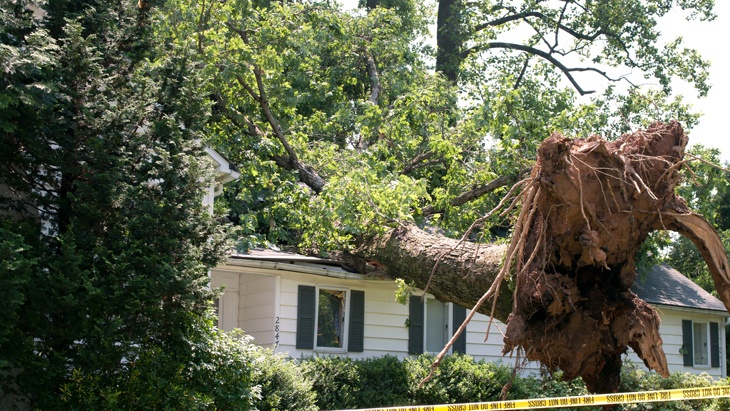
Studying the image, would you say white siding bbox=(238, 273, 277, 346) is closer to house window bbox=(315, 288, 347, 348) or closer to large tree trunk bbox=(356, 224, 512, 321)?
house window bbox=(315, 288, 347, 348)

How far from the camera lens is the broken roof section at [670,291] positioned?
1886 cm

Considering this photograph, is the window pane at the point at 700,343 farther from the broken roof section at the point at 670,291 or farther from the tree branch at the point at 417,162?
the tree branch at the point at 417,162

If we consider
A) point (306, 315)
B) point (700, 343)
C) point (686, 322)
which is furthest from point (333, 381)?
point (700, 343)

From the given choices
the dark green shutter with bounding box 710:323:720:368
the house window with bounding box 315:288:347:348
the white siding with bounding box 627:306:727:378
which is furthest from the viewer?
the dark green shutter with bounding box 710:323:720:368

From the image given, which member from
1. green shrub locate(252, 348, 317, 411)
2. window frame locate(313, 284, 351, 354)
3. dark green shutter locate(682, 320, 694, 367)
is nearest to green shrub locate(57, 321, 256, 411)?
green shrub locate(252, 348, 317, 411)

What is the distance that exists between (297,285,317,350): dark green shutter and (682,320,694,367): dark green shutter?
1080 cm

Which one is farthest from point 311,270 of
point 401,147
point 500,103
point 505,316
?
point 505,316

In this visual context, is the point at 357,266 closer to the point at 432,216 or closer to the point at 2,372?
the point at 432,216

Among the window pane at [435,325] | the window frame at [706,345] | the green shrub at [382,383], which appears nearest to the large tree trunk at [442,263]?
the green shrub at [382,383]

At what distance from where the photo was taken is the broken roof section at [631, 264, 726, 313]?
18859 millimetres

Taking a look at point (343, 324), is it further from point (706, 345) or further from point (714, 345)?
point (714, 345)

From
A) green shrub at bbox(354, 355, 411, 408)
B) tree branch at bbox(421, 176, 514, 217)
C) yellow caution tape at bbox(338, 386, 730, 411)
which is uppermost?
tree branch at bbox(421, 176, 514, 217)

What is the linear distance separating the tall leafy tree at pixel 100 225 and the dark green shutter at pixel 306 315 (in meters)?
5.17

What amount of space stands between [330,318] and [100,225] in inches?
283
